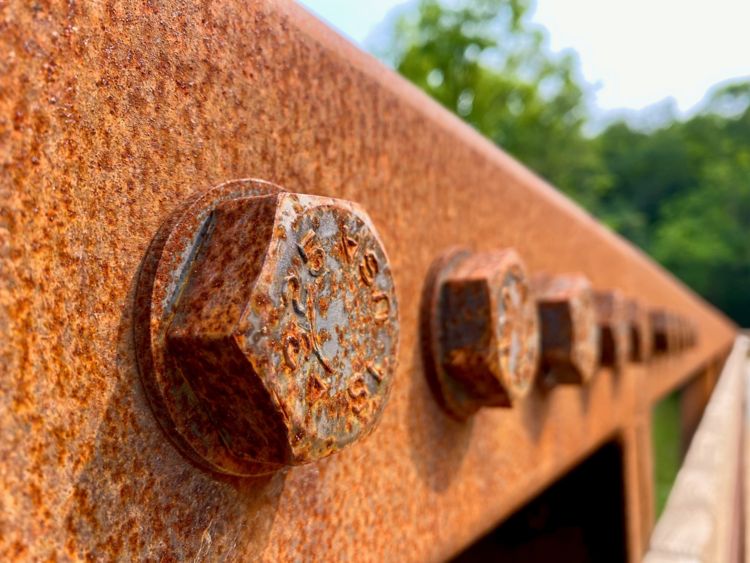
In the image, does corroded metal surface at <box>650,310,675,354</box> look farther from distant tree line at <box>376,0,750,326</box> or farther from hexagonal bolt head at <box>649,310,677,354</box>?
distant tree line at <box>376,0,750,326</box>

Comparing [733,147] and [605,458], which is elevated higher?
[733,147]

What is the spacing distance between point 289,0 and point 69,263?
296 millimetres

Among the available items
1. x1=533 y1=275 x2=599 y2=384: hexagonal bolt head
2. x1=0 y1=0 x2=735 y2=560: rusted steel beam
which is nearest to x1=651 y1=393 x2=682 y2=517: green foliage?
x1=533 y1=275 x2=599 y2=384: hexagonal bolt head

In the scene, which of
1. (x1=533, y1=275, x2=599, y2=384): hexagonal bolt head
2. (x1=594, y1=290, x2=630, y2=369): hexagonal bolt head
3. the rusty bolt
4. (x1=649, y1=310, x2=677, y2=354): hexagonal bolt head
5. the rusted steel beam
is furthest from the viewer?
(x1=649, y1=310, x2=677, y2=354): hexagonal bolt head

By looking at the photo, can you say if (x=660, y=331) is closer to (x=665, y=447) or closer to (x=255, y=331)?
(x=255, y=331)

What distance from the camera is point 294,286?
380mm

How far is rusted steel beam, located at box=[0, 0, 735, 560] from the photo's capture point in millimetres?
308

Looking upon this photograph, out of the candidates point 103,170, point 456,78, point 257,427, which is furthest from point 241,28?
point 456,78

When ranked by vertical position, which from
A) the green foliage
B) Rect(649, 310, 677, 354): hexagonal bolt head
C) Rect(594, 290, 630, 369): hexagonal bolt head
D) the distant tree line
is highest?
the distant tree line

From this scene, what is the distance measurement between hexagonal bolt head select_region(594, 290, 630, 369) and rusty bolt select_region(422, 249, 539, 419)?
0.61 metres

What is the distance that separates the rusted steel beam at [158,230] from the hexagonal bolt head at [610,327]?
25.0 inches

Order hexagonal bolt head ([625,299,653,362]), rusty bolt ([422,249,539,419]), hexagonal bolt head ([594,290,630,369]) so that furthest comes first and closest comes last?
hexagonal bolt head ([625,299,653,362]) → hexagonal bolt head ([594,290,630,369]) → rusty bolt ([422,249,539,419])

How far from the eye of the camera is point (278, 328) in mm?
360

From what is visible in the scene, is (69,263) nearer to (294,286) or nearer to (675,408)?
(294,286)
